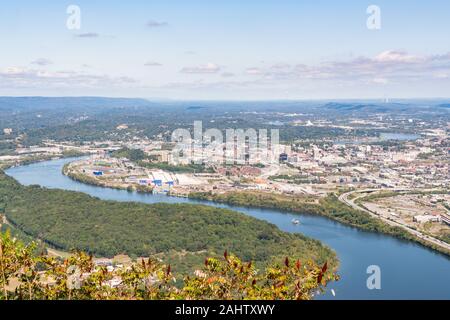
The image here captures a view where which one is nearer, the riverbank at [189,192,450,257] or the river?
the river

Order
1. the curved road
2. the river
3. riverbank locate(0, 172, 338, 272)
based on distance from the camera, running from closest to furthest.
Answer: the river, riverbank locate(0, 172, 338, 272), the curved road

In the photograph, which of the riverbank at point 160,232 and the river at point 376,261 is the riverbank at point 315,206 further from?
the riverbank at point 160,232

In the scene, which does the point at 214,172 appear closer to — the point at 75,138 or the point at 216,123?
the point at 75,138
